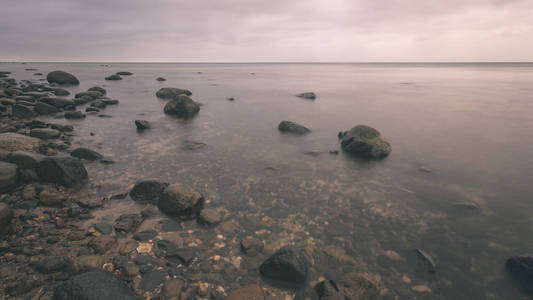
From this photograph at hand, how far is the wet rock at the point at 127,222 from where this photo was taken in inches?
217

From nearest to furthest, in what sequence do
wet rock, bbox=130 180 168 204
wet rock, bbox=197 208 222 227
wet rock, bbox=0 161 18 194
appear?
wet rock, bbox=197 208 222 227
wet rock, bbox=0 161 18 194
wet rock, bbox=130 180 168 204

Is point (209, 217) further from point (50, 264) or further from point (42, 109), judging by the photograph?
point (42, 109)

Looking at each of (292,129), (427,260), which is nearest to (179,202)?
(427,260)

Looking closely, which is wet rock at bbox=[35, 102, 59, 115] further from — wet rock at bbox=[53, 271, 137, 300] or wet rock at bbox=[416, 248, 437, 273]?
wet rock at bbox=[416, 248, 437, 273]

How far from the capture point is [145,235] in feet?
17.8

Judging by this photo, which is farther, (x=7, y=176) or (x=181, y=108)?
(x=181, y=108)

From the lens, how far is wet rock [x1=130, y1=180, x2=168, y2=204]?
22.4 feet

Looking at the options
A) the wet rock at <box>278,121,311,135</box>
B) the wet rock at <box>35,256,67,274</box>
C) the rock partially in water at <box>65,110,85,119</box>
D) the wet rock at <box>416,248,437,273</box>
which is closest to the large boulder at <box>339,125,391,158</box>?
the wet rock at <box>278,121,311,135</box>

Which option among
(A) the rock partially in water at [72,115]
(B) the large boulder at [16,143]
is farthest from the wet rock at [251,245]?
(A) the rock partially in water at [72,115]

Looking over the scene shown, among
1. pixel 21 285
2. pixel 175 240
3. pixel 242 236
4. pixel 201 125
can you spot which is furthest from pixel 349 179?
pixel 201 125

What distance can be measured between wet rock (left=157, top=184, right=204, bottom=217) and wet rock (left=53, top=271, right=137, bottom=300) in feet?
7.57

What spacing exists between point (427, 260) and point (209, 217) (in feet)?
16.0

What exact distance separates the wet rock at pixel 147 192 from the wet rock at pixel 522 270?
811 centimetres

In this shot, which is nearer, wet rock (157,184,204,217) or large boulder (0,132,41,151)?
wet rock (157,184,204,217)
